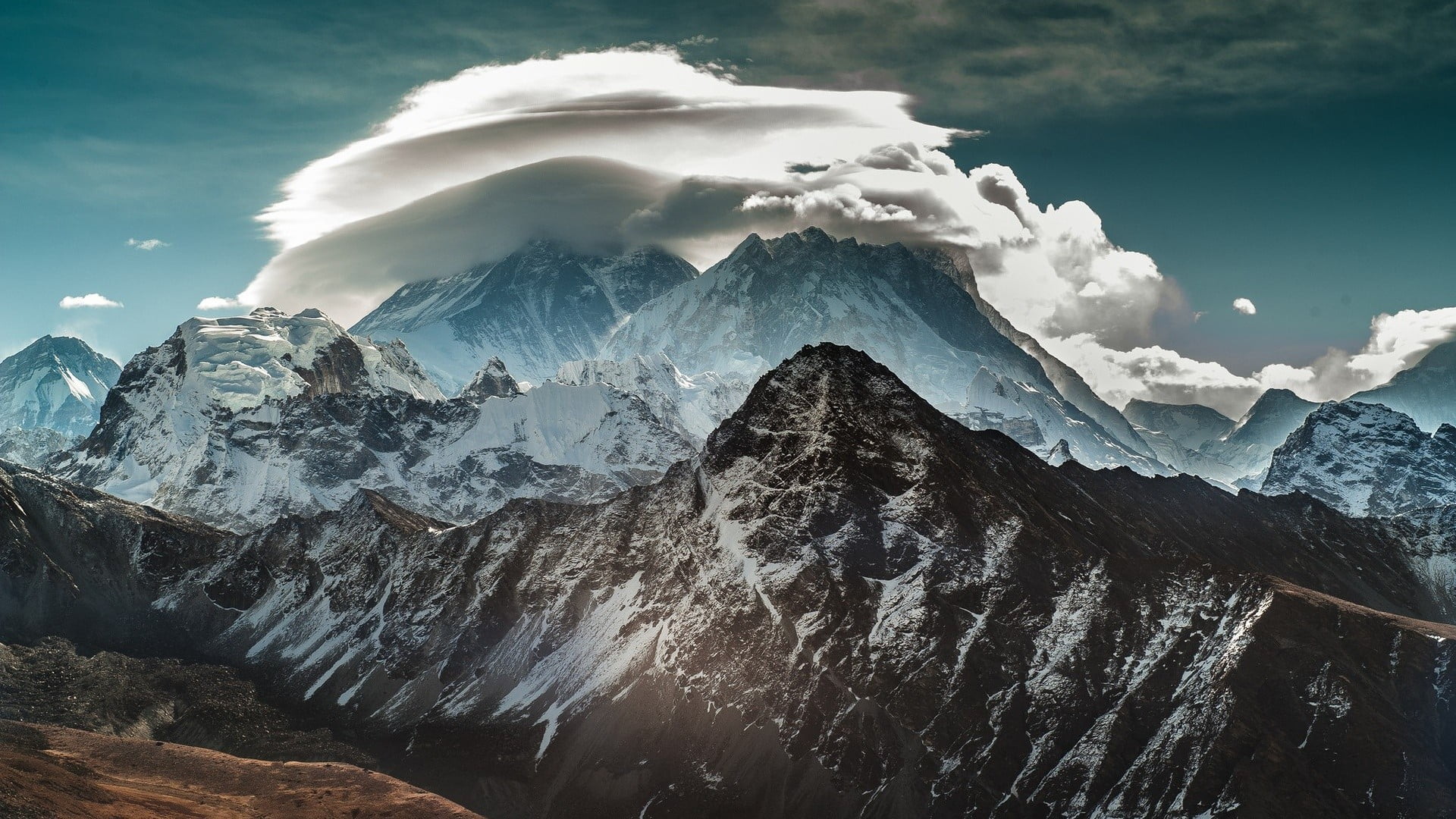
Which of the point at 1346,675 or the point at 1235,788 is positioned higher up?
the point at 1346,675

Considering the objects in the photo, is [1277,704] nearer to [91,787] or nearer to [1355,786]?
[1355,786]

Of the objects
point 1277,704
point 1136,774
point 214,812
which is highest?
point 1277,704

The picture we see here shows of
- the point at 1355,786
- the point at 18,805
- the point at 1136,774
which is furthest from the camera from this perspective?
the point at 1136,774

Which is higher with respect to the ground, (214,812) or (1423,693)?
(1423,693)

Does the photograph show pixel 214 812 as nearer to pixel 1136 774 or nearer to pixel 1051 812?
pixel 1051 812

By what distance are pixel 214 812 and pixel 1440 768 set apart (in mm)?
199441

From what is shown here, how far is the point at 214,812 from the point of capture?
652 feet

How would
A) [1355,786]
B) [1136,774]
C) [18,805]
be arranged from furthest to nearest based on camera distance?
[1136,774] < [1355,786] < [18,805]

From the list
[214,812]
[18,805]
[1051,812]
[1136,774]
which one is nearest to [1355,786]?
[1136,774]

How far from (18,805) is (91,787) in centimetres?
2397

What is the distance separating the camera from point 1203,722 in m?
198

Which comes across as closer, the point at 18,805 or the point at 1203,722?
the point at 18,805

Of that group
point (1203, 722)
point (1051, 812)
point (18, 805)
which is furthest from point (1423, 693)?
point (18, 805)

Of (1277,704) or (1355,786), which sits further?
(1277,704)
